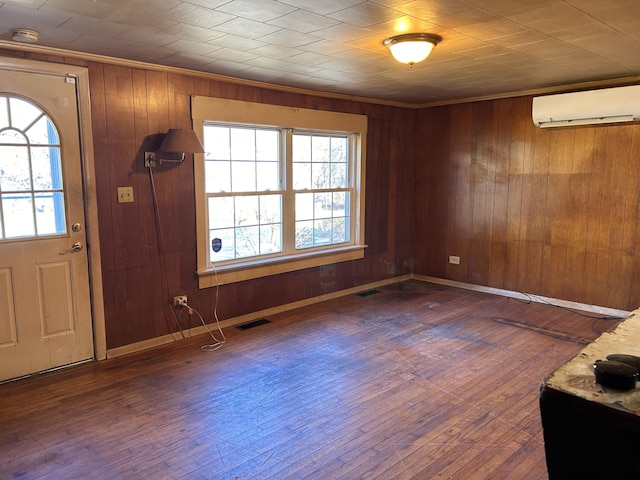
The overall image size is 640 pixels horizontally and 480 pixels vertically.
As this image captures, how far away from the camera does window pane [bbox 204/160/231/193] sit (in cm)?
405

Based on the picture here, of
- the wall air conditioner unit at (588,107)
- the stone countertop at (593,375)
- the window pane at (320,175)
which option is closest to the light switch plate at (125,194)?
the window pane at (320,175)

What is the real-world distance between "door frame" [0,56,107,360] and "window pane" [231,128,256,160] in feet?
4.11

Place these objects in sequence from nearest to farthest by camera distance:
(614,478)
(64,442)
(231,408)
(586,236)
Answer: (614,478) < (64,442) < (231,408) < (586,236)

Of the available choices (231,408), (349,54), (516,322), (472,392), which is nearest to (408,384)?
(472,392)

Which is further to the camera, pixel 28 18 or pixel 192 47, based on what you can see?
pixel 192 47

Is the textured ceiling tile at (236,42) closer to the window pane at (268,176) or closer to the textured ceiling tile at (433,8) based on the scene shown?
the textured ceiling tile at (433,8)

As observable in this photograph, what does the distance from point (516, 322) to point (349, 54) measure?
2.89 meters

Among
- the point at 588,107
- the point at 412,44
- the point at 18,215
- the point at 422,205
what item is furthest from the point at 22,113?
the point at 588,107

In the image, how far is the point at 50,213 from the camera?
10.5 ft

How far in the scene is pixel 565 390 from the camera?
3.84 feet

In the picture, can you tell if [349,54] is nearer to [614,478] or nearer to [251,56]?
[251,56]

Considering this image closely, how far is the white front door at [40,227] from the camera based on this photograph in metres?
3.02

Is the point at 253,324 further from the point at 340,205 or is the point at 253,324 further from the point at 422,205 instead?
the point at 422,205

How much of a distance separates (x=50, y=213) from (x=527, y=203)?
4.54 m
